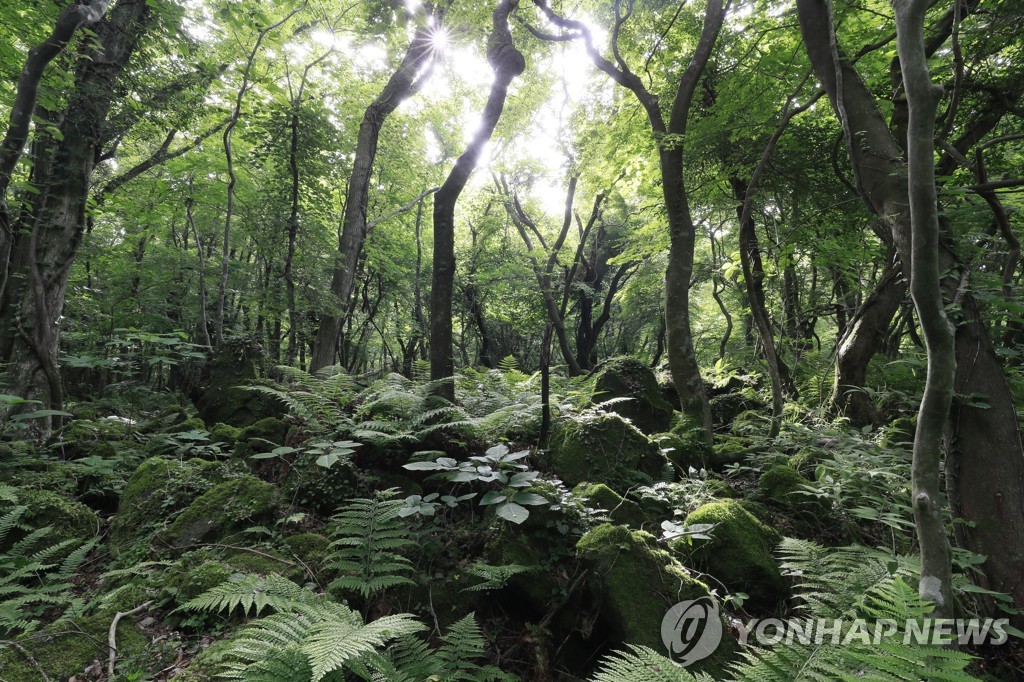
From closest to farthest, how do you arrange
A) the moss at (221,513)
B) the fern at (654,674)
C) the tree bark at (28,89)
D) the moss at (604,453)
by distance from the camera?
the fern at (654,674) < the moss at (221,513) < the tree bark at (28,89) < the moss at (604,453)

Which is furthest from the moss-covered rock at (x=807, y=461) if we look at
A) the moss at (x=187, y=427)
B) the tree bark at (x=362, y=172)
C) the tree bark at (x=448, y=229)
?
the tree bark at (x=362, y=172)

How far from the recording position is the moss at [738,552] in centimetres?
A: 285

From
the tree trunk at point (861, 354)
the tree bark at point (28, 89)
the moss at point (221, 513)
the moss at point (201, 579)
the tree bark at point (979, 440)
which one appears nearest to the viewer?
the moss at point (201, 579)

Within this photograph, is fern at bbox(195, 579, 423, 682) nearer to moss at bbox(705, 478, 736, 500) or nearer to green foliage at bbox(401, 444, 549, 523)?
green foliage at bbox(401, 444, 549, 523)

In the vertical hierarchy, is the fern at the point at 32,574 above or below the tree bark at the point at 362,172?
below

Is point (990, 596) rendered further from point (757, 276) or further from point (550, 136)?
point (550, 136)

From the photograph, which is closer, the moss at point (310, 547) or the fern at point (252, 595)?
the fern at point (252, 595)

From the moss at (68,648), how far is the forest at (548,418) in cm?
2

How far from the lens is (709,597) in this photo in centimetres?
259

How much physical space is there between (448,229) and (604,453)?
10.2 ft

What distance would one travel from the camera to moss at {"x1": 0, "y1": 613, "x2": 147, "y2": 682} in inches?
79.8

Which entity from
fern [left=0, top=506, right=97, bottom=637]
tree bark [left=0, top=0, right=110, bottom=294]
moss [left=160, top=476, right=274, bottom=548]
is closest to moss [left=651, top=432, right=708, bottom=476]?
moss [left=160, top=476, right=274, bottom=548]

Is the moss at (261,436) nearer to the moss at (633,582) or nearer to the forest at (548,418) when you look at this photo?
the forest at (548,418)

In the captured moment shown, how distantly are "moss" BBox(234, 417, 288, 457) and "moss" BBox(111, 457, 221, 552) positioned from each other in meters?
0.44
